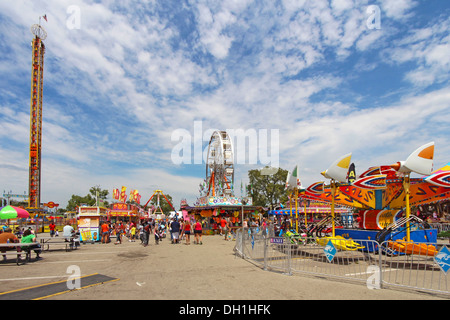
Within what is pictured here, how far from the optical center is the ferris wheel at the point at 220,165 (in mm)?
32438

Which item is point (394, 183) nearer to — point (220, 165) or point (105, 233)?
point (105, 233)

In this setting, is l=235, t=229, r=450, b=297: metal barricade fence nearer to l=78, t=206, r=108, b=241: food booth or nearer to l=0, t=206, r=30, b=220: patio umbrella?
l=0, t=206, r=30, b=220: patio umbrella

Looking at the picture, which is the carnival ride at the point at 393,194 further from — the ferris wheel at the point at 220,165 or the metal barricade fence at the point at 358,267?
the ferris wheel at the point at 220,165

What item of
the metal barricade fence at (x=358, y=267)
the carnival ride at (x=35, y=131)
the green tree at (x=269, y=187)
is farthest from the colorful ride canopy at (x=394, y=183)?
the carnival ride at (x=35, y=131)

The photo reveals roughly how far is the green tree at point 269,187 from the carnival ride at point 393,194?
1700 inches

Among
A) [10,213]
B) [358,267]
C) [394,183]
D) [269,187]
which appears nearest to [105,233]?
[10,213]

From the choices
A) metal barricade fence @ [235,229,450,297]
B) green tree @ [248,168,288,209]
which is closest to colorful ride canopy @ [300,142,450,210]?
metal barricade fence @ [235,229,450,297]

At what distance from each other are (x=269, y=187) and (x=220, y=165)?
79.9ft

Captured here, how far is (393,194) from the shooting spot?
12148mm

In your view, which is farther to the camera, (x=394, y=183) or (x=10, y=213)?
(x=394, y=183)

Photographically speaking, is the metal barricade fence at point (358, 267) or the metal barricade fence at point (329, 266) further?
the metal barricade fence at point (329, 266)

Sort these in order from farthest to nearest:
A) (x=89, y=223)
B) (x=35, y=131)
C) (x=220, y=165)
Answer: (x=35, y=131) → (x=220, y=165) → (x=89, y=223)

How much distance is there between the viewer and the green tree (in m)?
57.1
